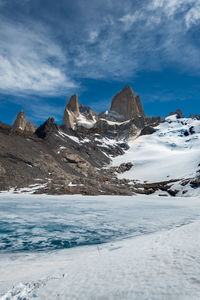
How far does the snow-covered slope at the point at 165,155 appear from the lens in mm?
98062

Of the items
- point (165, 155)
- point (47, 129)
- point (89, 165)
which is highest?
point (47, 129)

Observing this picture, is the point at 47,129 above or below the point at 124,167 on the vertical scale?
above

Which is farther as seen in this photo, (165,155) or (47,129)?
(165,155)

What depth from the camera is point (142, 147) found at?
165 meters

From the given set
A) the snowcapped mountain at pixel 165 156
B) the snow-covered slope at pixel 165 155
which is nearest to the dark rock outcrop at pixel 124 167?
the snowcapped mountain at pixel 165 156

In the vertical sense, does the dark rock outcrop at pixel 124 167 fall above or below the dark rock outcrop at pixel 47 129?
below

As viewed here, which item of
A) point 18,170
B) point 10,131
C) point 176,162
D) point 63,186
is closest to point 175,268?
point 63,186

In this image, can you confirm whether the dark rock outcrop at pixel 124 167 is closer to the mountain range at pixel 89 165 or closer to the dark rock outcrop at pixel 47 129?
the mountain range at pixel 89 165

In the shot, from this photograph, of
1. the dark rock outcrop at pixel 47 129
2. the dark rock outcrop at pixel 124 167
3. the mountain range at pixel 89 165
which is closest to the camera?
the mountain range at pixel 89 165

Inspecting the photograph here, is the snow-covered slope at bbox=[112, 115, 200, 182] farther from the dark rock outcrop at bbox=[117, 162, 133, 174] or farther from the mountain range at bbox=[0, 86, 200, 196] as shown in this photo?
the dark rock outcrop at bbox=[117, 162, 133, 174]

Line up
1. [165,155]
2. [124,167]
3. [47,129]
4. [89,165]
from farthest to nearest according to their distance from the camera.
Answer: [165,155], [124,167], [47,129], [89,165]

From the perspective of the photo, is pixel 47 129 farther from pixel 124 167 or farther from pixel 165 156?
pixel 165 156

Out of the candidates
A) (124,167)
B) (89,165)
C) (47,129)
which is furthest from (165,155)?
(47,129)

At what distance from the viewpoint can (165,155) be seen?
454 feet
